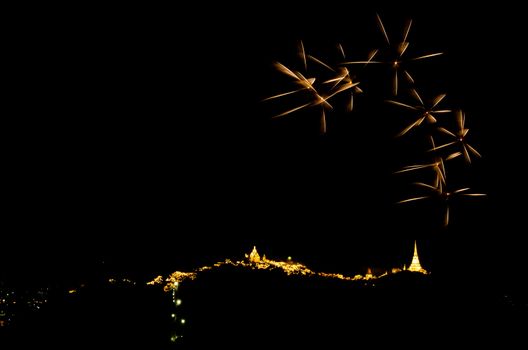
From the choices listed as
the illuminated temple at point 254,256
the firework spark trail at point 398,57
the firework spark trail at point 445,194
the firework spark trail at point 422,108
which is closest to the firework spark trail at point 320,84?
the firework spark trail at point 398,57

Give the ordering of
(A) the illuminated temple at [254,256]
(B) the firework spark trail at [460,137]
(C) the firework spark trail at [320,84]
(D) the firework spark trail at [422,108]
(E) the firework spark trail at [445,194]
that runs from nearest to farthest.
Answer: (A) the illuminated temple at [254,256] → (C) the firework spark trail at [320,84] → (D) the firework spark trail at [422,108] → (B) the firework spark trail at [460,137] → (E) the firework spark trail at [445,194]

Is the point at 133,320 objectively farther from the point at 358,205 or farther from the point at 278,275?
the point at 358,205

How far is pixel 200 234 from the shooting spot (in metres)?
8.09

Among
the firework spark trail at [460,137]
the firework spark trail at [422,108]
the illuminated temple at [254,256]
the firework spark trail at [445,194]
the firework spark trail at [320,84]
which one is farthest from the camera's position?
the firework spark trail at [445,194]

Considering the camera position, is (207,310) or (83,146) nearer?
(207,310)

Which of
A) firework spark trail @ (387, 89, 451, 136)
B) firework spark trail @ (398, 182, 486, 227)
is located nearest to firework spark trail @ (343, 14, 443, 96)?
firework spark trail @ (387, 89, 451, 136)

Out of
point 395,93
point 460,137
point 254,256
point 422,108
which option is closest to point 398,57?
point 395,93

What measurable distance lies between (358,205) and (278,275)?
2.44 m

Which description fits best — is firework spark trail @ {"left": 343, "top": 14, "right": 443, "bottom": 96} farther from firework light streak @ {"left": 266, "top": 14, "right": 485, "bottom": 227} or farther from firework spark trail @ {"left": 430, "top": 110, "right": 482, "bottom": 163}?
firework spark trail @ {"left": 430, "top": 110, "right": 482, "bottom": 163}

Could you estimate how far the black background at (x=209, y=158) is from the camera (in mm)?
7473

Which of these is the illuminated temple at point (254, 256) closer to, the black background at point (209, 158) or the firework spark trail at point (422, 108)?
the black background at point (209, 158)

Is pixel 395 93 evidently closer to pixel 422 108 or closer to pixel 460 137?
pixel 422 108

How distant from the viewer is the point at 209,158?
8.06m

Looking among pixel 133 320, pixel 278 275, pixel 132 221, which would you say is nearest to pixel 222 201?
pixel 132 221
